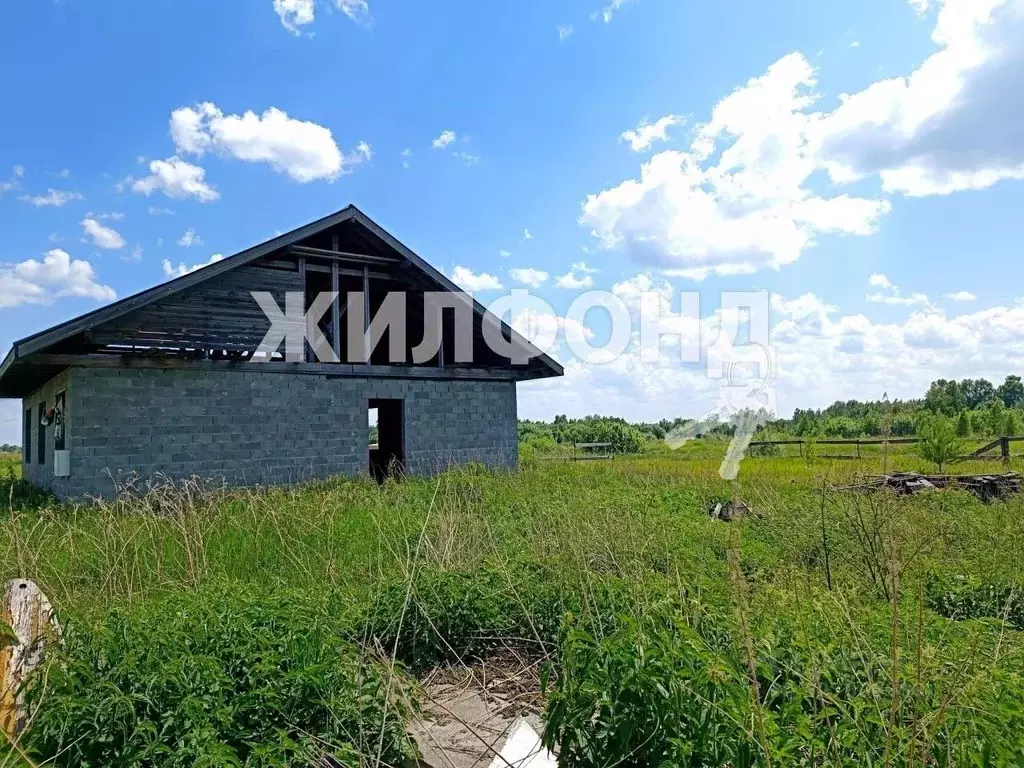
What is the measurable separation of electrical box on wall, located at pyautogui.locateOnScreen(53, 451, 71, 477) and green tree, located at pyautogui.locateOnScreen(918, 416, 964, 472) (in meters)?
17.7

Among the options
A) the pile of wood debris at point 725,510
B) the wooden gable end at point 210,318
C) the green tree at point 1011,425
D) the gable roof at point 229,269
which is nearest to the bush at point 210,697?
the pile of wood debris at point 725,510

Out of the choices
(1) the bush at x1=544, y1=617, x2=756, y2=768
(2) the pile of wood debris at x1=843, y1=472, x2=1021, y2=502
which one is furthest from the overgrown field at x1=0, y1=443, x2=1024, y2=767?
(2) the pile of wood debris at x1=843, y1=472, x2=1021, y2=502

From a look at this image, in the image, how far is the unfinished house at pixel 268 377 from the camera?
1023cm

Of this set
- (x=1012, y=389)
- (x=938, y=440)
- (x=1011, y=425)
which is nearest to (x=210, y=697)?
(x=938, y=440)

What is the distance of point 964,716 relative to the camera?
2223mm

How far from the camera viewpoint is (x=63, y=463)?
10125 millimetres

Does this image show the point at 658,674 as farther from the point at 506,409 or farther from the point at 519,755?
the point at 506,409

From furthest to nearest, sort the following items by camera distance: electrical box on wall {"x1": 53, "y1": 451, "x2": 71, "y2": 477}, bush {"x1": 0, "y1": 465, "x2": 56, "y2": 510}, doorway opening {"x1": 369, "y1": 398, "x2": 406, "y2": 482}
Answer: doorway opening {"x1": 369, "y1": 398, "x2": 406, "y2": 482}, bush {"x1": 0, "y1": 465, "x2": 56, "y2": 510}, electrical box on wall {"x1": 53, "y1": 451, "x2": 71, "y2": 477}

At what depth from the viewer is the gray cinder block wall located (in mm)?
10203

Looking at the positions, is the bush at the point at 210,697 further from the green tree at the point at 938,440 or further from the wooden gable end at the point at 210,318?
the green tree at the point at 938,440

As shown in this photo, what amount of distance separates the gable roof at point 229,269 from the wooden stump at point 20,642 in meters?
7.33

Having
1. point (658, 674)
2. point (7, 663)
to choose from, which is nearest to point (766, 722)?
point (658, 674)

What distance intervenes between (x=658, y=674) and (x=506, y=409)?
41.2 ft

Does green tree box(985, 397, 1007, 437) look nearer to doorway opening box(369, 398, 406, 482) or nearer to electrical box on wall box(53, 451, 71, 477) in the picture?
doorway opening box(369, 398, 406, 482)
